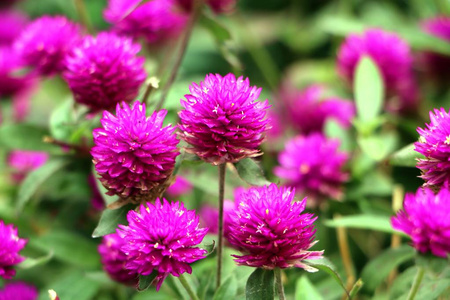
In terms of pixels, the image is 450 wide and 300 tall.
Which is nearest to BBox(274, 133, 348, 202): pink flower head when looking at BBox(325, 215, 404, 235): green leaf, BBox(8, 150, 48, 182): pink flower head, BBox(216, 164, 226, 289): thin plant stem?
BBox(325, 215, 404, 235): green leaf

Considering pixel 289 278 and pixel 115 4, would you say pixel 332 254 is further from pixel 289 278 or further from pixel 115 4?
pixel 115 4

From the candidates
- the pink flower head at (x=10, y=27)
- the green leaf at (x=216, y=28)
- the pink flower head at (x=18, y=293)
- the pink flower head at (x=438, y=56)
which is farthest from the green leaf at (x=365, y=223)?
the pink flower head at (x=10, y=27)

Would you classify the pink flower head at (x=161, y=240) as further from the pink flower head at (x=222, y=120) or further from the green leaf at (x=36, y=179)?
the green leaf at (x=36, y=179)

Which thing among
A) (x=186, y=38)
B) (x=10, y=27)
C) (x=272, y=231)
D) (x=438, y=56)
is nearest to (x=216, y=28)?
(x=186, y=38)

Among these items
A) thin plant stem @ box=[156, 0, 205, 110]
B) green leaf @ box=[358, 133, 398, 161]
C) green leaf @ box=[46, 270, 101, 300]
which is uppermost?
thin plant stem @ box=[156, 0, 205, 110]

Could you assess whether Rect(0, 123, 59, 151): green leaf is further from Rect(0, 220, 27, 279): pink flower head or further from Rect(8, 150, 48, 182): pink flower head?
Rect(0, 220, 27, 279): pink flower head

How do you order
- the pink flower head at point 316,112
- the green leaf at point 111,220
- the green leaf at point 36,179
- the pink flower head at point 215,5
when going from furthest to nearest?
the pink flower head at point 316,112
the pink flower head at point 215,5
the green leaf at point 36,179
the green leaf at point 111,220

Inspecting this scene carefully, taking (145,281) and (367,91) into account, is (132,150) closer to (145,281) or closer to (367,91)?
(145,281)
